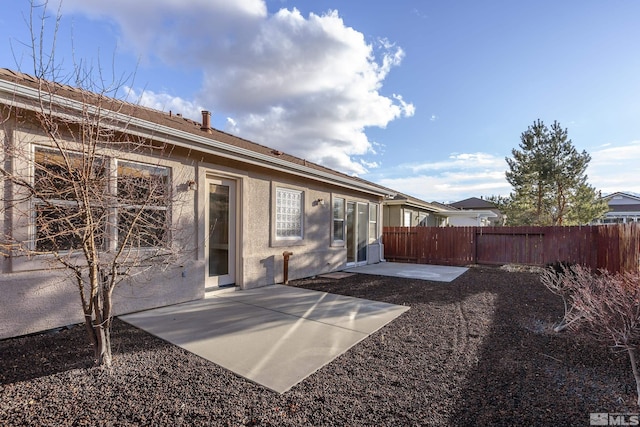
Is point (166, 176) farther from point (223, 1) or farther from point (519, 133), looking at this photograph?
point (519, 133)

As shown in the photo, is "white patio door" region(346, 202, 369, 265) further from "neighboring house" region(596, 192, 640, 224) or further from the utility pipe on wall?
"neighboring house" region(596, 192, 640, 224)

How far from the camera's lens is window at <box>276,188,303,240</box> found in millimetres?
8367

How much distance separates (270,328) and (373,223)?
9.40 m

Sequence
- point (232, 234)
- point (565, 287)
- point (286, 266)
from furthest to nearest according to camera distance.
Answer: point (286, 266) < point (232, 234) < point (565, 287)

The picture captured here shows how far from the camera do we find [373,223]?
1343 centimetres

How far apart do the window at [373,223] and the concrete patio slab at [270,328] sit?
665cm

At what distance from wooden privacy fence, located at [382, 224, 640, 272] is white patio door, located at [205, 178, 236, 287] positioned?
9974 mm

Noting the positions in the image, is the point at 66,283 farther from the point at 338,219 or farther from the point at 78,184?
the point at 338,219

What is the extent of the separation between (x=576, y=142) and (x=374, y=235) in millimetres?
16302

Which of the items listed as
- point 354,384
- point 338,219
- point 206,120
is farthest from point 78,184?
point 338,219

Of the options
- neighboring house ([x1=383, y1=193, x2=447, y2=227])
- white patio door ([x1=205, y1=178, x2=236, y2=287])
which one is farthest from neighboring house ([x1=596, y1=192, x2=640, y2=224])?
white patio door ([x1=205, y1=178, x2=236, y2=287])

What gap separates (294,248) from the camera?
8.79 metres

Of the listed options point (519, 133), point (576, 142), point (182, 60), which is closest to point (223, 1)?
point (182, 60)

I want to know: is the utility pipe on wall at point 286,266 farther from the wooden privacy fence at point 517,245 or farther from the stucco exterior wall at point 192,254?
the wooden privacy fence at point 517,245
